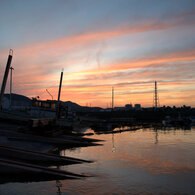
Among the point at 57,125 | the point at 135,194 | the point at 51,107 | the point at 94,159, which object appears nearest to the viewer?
the point at 135,194

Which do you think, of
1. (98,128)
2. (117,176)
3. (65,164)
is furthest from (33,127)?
(98,128)

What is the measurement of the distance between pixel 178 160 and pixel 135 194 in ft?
44.8

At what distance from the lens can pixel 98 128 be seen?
75375 mm

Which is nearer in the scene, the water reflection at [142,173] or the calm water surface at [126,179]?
the calm water surface at [126,179]

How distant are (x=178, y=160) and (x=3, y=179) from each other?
64.5ft

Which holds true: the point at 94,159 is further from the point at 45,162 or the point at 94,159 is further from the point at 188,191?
the point at 188,191

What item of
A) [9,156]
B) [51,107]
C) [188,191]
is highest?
[51,107]

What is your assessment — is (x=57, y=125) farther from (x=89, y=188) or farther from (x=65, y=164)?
(x=89, y=188)

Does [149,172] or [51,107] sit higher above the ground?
[51,107]

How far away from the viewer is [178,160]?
26719 millimetres

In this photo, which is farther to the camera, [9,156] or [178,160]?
[178,160]

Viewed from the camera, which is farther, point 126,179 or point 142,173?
point 142,173

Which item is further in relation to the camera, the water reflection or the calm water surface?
the water reflection

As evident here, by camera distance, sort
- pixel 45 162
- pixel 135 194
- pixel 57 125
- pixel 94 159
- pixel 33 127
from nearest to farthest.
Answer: pixel 135 194
pixel 45 162
pixel 94 159
pixel 33 127
pixel 57 125
